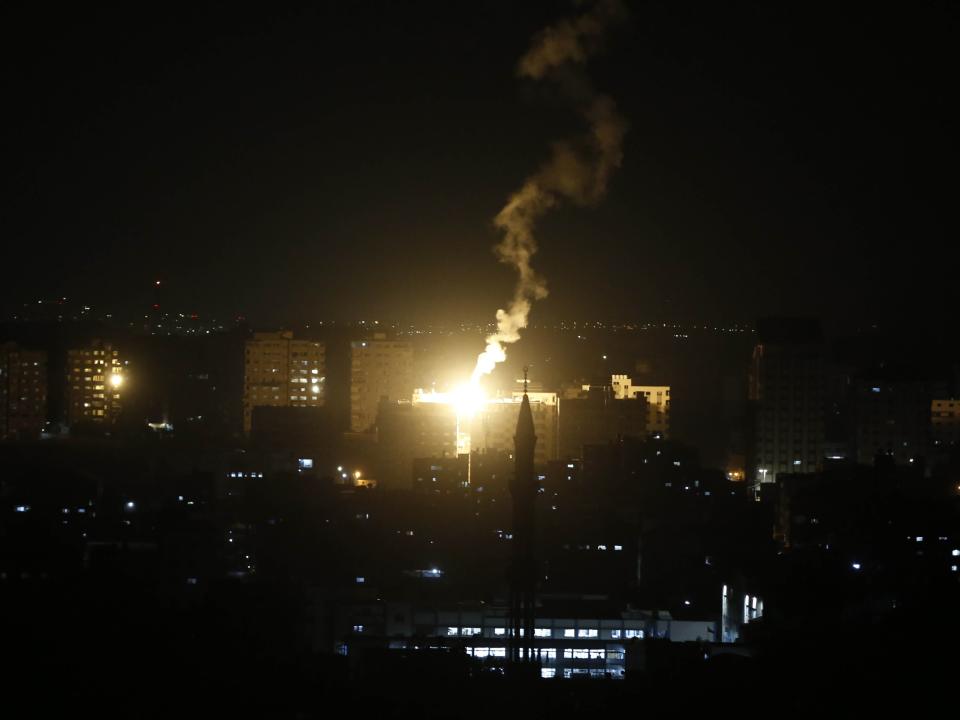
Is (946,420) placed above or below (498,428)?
above

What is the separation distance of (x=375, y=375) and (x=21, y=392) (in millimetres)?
6040

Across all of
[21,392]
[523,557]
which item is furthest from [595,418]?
[523,557]

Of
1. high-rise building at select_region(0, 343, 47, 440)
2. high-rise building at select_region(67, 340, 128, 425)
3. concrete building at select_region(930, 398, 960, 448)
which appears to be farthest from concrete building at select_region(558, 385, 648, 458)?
high-rise building at select_region(0, 343, 47, 440)

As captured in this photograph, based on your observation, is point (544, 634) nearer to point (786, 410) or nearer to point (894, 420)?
point (786, 410)

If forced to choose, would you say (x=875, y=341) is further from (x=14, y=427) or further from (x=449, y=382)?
(x=14, y=427)

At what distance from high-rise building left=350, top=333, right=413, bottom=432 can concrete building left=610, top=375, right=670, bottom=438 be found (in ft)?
12.0

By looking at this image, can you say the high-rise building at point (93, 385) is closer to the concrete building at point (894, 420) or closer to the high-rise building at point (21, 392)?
the high-rise building at point (21, 392)

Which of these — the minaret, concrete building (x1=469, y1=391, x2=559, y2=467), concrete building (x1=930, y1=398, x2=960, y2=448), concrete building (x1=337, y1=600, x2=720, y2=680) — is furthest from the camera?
concrete building (x1=930, y1=398, x2=960, y2=448)

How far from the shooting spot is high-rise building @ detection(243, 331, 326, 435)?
31.3 meters

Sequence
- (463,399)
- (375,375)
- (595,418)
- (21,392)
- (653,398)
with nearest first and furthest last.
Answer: (463,399) → (595,418) → (653,398) → (21,392) → (375,375)

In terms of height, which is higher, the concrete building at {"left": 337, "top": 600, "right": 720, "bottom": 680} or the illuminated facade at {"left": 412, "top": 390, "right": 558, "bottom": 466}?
the illuminated facade at {"left": 412, "top": 390, "right": 558, "bottom": 466}

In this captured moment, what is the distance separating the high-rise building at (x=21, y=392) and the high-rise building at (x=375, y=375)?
5.30 metres

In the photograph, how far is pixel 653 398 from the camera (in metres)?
29.5

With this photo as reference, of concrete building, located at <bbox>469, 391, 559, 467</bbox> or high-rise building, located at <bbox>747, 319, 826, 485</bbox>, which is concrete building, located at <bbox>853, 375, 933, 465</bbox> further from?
concrete building, located at <bbox>469, 391, 559, 467</bbox>
